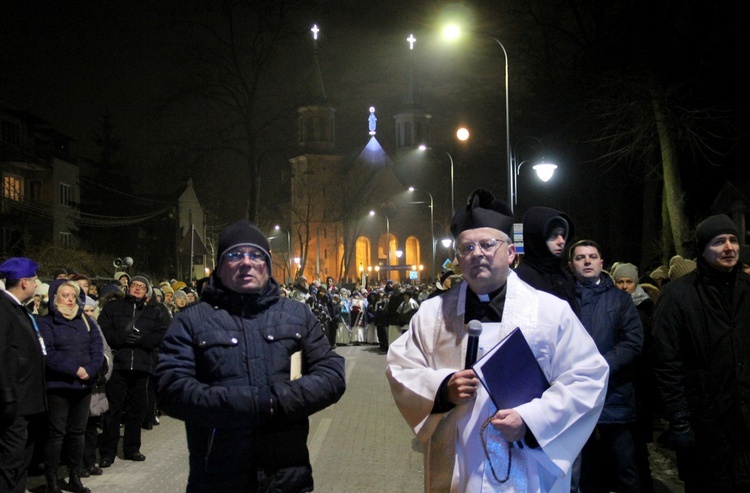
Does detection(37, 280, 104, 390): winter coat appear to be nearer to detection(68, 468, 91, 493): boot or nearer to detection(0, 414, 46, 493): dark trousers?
detection(68, 468, 91, 493): boot

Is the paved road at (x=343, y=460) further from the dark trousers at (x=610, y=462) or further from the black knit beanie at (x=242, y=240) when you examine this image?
the black knit beanie at (x=242, y=240)

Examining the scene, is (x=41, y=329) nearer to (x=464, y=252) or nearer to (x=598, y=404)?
(x=464, y=252)

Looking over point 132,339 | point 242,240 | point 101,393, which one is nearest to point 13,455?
point 242,240

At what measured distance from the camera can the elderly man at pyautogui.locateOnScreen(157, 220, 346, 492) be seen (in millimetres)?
3930

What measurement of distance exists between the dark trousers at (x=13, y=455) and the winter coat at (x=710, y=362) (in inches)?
181

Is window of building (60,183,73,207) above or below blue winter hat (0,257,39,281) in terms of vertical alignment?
above

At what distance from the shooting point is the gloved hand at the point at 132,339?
995 centimetres

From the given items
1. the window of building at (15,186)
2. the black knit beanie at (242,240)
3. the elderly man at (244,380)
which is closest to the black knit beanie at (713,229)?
the elderly man at (244,380)

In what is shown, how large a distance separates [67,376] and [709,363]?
5937 millimetres

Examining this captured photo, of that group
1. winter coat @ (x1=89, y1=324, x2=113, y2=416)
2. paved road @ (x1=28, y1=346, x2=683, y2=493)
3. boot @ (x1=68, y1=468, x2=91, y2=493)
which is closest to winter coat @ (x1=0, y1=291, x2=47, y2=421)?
boot @ (x1=68, y1=468, x2=91, y2=493)

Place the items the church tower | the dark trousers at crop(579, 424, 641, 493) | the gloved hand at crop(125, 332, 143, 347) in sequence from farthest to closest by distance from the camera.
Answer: the church tower → the gloved hand at crop(125, 332, 143, 347) → the dark trousers at crop(579, 424, 641, 493)

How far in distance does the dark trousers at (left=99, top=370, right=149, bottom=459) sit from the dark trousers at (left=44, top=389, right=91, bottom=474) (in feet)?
3.64

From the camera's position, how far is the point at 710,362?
539 centimetres

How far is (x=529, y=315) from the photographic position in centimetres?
395
